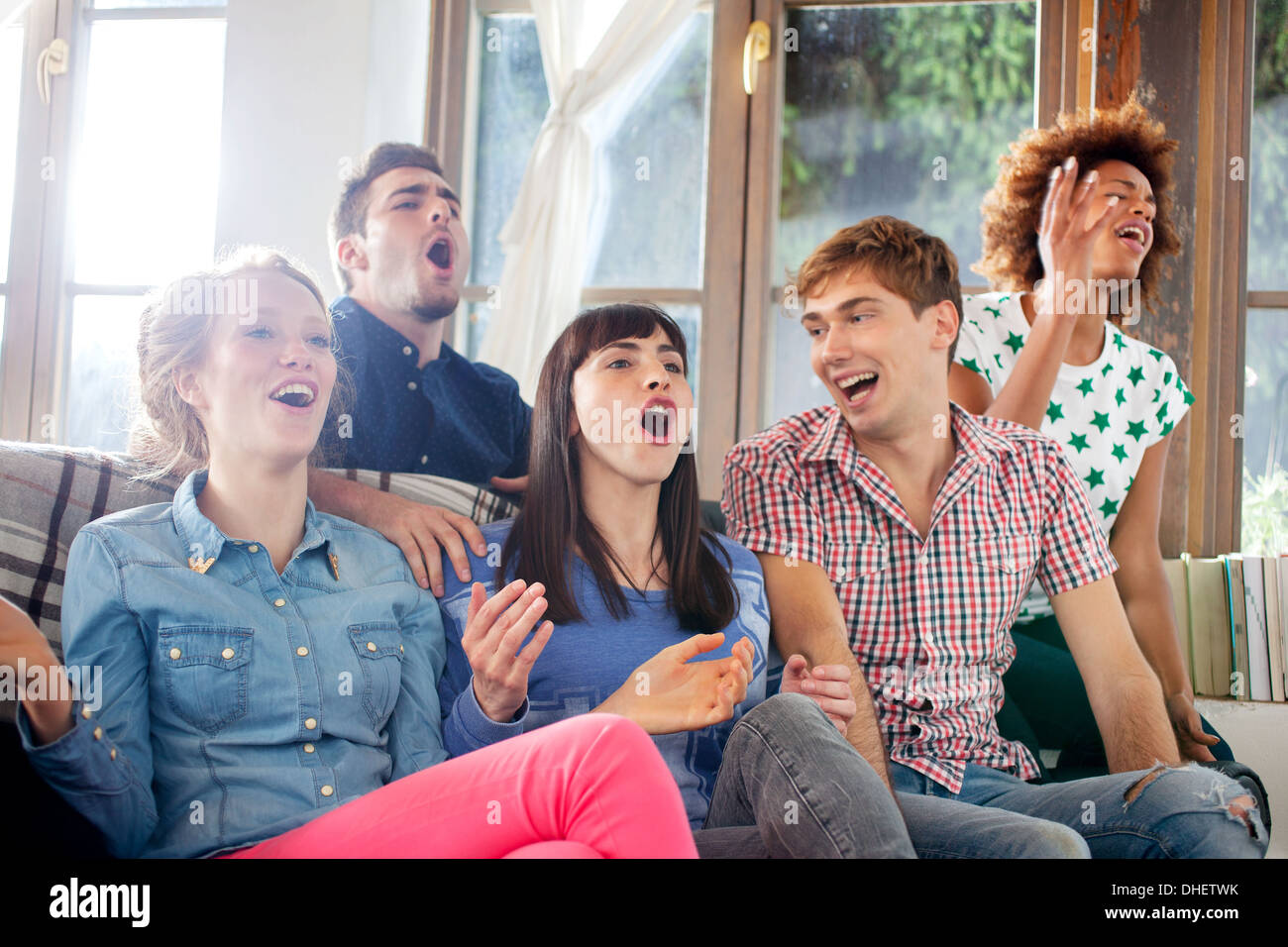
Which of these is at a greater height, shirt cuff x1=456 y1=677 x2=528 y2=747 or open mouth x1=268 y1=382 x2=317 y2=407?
open mouth x1=268 y1=382 x2=317 y2=407

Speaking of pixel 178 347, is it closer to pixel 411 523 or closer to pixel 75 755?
pixel 411 523

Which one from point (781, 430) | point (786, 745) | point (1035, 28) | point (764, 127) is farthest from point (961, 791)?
point (1035, 28)

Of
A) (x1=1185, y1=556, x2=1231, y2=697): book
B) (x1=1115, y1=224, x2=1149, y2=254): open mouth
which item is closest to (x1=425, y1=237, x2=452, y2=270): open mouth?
(x1=1115, y1=224, x2=1149, y2=254): open mouth

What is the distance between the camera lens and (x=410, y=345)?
217 cm

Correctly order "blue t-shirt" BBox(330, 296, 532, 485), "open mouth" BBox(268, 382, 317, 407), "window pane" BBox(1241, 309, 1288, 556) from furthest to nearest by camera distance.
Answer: "window pane" BBox(1241, 309, 1288, 556) < "blue t-shirt" BBox(330, 296, 532, 485) < "open mouth" BBox(268, 382, 317, 407)

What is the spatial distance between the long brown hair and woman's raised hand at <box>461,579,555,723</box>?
0.63ft

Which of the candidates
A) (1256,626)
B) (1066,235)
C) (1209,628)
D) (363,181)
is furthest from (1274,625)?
(363,181)

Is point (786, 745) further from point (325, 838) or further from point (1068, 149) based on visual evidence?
point (1068, 149)

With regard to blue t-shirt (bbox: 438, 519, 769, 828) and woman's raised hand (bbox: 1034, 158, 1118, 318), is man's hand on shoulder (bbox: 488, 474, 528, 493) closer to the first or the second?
blue t-shirt (bbox: 438, 519, 769, 828)

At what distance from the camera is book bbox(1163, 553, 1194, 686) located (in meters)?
2.28

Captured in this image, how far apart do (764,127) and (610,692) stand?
5.90 feet

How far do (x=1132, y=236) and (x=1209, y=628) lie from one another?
0.92m

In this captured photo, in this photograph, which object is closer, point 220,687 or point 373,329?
point 220,687
